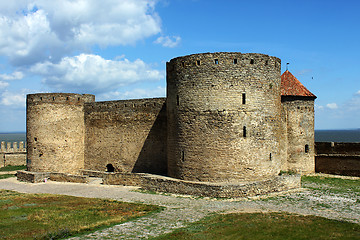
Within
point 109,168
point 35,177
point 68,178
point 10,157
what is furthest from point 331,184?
point 10,157

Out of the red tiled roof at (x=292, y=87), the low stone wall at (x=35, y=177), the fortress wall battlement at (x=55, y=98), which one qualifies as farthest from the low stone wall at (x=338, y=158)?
the low stone wall at (x=35, y=177)

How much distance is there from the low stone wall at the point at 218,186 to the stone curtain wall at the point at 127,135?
3017 mm

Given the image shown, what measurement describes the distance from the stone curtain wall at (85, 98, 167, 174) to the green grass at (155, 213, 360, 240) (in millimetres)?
10490

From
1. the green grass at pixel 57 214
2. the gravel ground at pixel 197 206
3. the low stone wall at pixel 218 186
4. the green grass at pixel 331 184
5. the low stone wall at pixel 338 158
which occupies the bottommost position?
the green grass at pixel 57 214

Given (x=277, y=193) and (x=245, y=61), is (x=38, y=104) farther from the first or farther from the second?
(x=277, y=193)

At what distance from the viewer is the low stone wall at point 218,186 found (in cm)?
1661

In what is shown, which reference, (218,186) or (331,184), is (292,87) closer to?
(331,184)

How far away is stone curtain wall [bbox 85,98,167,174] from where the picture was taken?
2280 centimetres

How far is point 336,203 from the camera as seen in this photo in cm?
1498

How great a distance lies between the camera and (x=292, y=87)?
22953mm

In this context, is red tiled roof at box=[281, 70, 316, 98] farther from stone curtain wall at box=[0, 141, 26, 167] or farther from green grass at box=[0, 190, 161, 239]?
stone curtain wall at box=[0, 141, 26, 167]

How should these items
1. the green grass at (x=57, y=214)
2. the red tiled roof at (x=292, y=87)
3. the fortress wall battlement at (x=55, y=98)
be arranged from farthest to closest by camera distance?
the fortress wall battlement at (x=55, y=98) < the red tiled roof at (x=292, y=87) < the green grass at (x=57, y=214)

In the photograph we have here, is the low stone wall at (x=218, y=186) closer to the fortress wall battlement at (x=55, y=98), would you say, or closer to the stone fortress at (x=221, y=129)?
the stone fortress at (x=221, y=129)

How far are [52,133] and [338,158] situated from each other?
20750 millimetres
